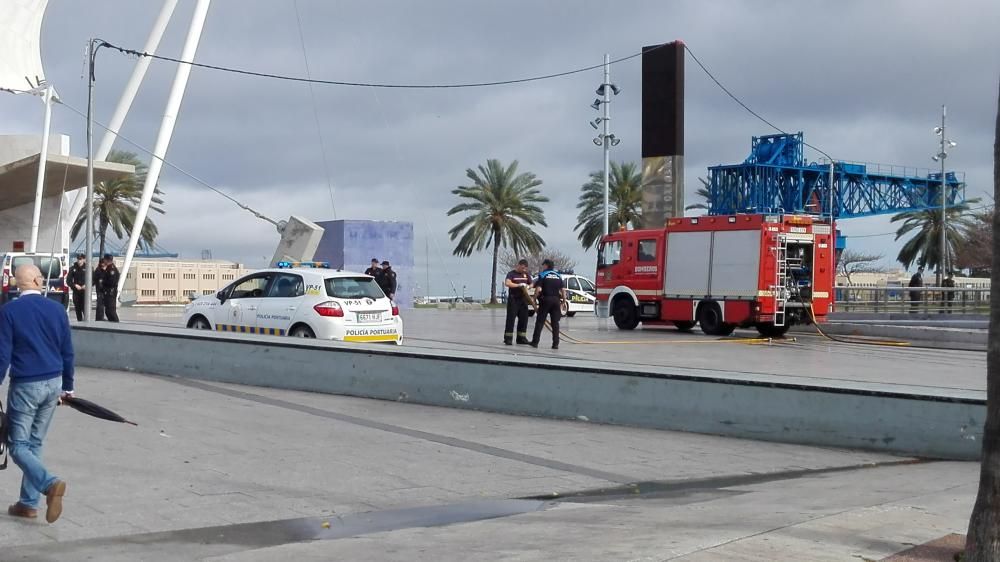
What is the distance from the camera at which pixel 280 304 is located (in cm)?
1758

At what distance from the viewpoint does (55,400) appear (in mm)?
6824

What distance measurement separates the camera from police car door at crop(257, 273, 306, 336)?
17.5m

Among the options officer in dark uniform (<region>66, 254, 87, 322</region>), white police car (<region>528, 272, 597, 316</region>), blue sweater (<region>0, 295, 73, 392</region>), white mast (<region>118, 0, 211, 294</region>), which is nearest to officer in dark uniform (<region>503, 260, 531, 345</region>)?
officer in dark uniform (<region>66, 254, 87, 322</region>)

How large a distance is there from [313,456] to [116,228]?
50.1 metres

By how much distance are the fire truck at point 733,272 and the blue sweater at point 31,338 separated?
20.5 m

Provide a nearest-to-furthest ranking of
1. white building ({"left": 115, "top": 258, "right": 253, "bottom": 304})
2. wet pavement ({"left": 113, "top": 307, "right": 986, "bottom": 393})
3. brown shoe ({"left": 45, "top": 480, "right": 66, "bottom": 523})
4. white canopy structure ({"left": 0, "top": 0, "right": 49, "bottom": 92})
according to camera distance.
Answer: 1. brown shoe ({"left": 45, "top": 480, "right": 66, "bottom": 523})
2. wet pavement ({"left": 113, "top": 307, "right": 986, "bottom": 393})
3. white canopy structure ({"left": 0, "top": 0, "right": 49, "bottom": 92})
4. white building ({"left": 115, "top": 258, "right": 253, "bottom": 304})

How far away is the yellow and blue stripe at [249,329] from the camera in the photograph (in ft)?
58.0

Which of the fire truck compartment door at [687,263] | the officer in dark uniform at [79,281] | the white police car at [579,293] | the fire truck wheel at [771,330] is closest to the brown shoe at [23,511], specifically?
the officer in dark uniform at [79,281]

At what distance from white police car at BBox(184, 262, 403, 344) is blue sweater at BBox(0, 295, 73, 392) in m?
10.3

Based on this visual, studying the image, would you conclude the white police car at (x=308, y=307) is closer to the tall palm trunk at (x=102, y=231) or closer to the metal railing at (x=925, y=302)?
the metal railing at (x=925, y=302)

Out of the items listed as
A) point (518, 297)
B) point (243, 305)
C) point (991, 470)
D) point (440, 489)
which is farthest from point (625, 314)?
point (991, 470)

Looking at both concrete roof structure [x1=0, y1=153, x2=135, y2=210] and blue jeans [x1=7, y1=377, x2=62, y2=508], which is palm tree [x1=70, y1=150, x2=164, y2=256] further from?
blue jeans [x1=7, y1=377, x2=62, y2=508]

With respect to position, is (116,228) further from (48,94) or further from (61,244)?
(48,94)

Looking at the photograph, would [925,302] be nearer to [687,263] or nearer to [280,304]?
[687,263]
